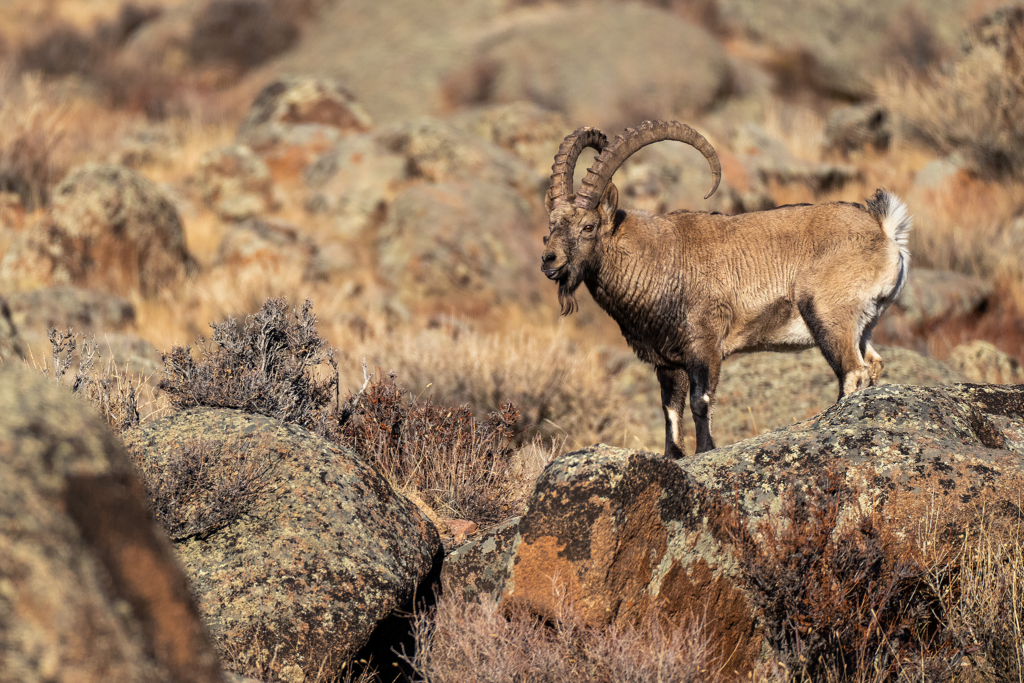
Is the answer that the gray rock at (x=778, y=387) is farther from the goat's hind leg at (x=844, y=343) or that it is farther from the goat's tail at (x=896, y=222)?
the goat's tail at (x=896, y=222)

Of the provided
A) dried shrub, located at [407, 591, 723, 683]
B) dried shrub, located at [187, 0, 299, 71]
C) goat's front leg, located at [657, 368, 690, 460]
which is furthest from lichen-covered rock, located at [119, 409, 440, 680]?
dried shrub, located at [187, 0, 299, 71]

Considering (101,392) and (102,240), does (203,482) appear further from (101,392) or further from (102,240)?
(102,240)

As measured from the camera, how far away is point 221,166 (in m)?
15.9

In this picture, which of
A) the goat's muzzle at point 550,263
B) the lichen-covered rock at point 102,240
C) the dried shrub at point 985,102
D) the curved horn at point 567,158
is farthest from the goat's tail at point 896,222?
the lichen-covered rock at point 102,240

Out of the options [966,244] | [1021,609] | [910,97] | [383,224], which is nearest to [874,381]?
[1021,609]

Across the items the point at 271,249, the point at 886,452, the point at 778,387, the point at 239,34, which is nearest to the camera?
the point at 886,452

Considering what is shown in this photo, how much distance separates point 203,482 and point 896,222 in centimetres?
493

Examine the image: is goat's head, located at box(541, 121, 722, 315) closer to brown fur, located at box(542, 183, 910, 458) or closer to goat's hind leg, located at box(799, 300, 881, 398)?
brown fur, located at box(542, 183, 910, 458)

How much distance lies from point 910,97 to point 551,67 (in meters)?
9.24

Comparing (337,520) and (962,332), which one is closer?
(337,520)

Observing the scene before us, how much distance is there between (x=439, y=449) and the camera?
19.2 ft

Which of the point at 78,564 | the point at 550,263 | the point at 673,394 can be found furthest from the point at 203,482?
the point at 673,394

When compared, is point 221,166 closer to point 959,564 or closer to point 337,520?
point 337,520

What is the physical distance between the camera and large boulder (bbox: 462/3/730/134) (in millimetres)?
21203
